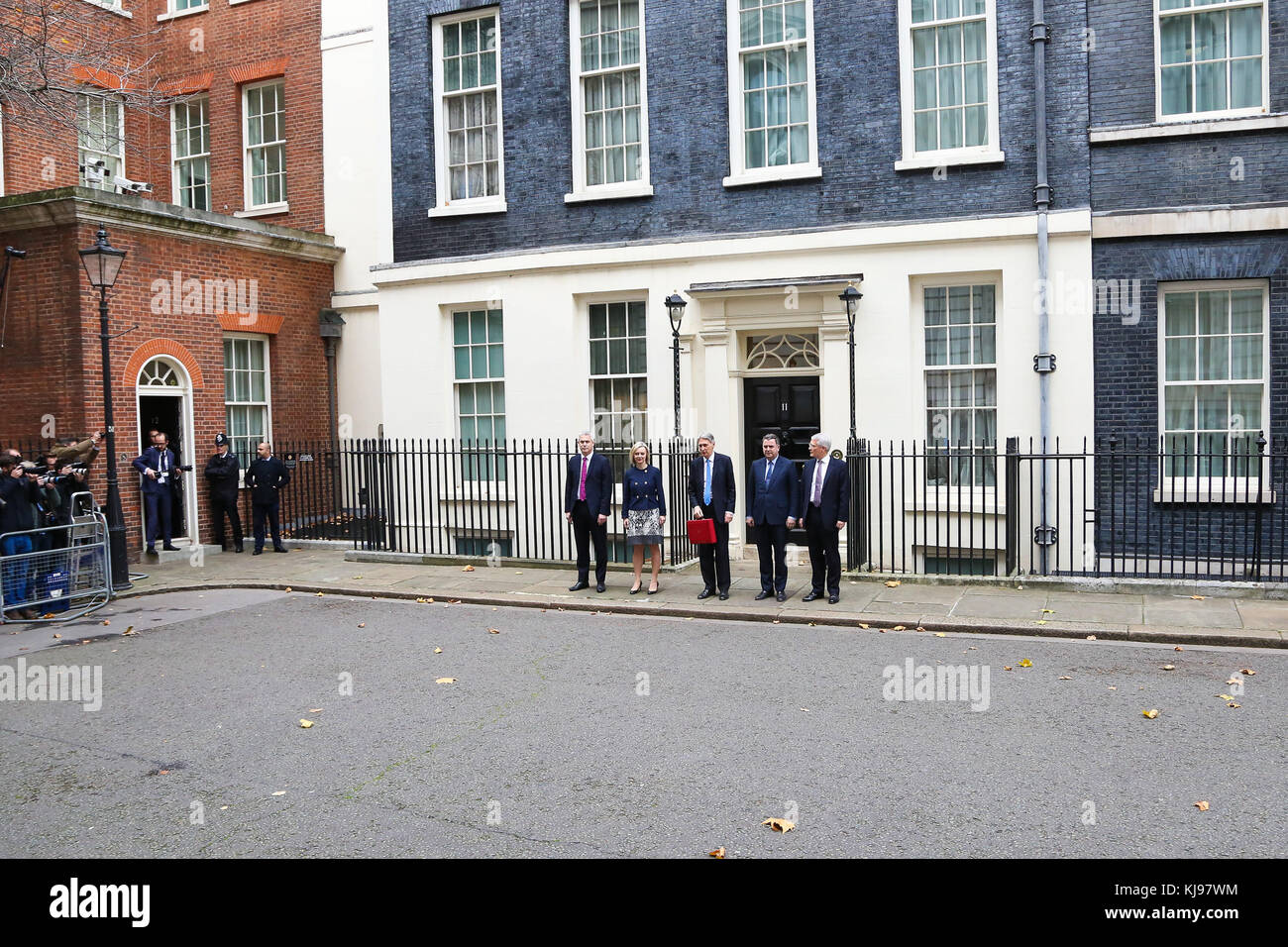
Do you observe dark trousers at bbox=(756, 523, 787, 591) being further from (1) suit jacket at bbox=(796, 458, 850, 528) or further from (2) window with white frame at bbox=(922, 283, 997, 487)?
(2) window with white frame at bbox=(922, 283, 997, 487)

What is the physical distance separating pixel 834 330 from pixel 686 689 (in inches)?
290

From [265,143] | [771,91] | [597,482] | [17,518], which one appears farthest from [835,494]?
[265,143]

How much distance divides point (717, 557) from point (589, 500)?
180cm

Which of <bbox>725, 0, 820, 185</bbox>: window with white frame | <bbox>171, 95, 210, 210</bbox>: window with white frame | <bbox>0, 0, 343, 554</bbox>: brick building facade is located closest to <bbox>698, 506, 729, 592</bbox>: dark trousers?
<bbox>725, 0, 820, 185</bbox>: window with white frame

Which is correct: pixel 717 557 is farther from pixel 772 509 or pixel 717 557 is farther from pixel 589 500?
pixel 589 500

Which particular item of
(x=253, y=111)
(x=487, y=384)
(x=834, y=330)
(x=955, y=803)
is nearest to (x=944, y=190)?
(x=834, y=330)

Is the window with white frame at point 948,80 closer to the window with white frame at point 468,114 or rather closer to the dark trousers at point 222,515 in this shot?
the window with white frame at point 468,114

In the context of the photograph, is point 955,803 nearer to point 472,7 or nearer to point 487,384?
point 487,384

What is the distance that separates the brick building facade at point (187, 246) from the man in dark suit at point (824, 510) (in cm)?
1040

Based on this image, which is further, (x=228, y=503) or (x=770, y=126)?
(x=228, y=503)

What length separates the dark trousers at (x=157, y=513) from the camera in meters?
15.9

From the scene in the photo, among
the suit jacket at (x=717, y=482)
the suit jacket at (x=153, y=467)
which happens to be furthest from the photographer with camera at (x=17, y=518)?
the suit jacket at (x=717, y=482)

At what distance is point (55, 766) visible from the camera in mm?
6660

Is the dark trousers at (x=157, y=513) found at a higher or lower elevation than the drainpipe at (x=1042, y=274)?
lower
